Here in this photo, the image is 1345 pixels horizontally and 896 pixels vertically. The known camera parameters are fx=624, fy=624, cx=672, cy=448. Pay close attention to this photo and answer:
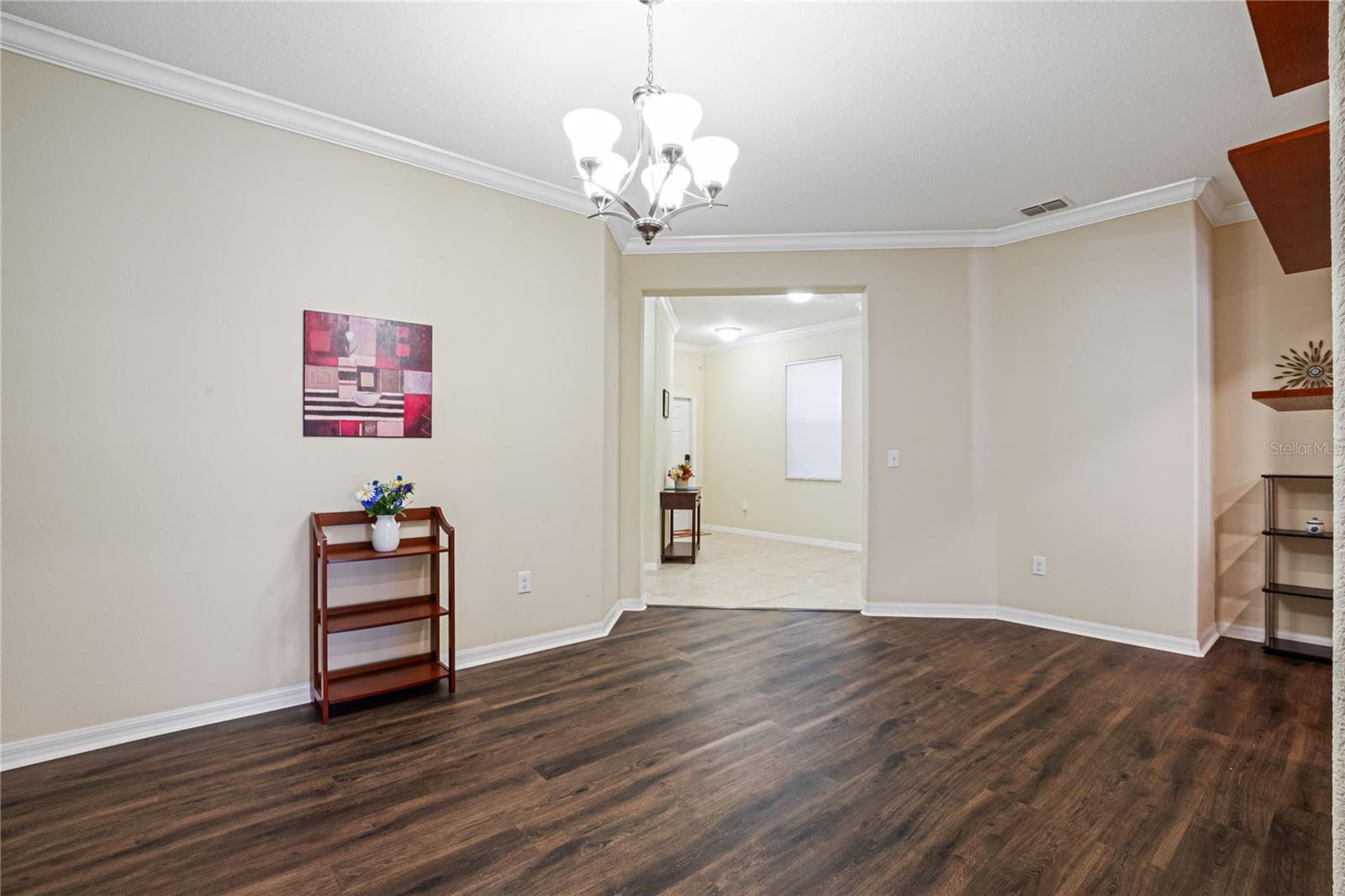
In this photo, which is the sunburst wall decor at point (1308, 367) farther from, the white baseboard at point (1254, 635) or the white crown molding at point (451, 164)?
the white baseboard at point (1254, 635)

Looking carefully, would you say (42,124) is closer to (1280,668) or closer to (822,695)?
(822,695)

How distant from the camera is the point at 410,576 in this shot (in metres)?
3.19

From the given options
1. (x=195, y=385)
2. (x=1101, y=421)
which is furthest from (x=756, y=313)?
(x=195, y=385)

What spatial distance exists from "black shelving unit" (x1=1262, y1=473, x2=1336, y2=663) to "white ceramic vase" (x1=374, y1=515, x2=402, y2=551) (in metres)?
4.73

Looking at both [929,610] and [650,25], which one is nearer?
[650,25]

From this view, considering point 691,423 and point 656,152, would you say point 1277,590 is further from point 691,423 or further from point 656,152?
point 691,423

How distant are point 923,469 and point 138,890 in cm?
438

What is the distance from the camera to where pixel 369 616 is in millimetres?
2875

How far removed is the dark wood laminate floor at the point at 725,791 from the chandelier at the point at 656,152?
6.62 ft

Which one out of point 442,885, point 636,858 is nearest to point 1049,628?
point 636,858

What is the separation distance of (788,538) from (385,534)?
595 cm

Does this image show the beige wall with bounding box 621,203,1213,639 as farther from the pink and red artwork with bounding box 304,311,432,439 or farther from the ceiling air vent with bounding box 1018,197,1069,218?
the pink and red artwork with bounding box 304,311,432,439

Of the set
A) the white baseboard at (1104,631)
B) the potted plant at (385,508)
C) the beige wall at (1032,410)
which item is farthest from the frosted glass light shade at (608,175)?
the white baseboard at (1104,631)

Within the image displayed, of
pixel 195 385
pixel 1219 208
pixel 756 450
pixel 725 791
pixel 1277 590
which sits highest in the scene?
pixel 1219 208
